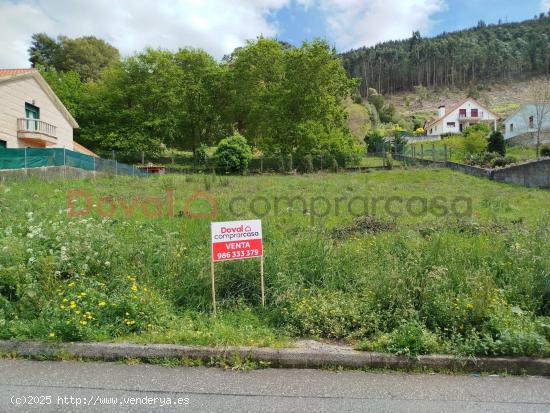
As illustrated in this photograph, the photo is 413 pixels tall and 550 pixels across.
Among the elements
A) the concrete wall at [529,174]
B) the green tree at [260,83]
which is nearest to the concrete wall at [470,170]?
Result: the concrete wall at [529,174]

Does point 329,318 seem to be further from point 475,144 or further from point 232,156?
point 475,144

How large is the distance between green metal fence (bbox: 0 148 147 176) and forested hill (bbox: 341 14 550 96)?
92.3 m

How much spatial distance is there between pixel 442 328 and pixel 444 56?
121 meters

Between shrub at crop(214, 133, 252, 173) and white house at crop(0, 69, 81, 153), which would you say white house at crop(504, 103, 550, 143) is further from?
white house at crop(0, 69, 81, 153)

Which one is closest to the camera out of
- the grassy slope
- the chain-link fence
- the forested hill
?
the chain-link fence

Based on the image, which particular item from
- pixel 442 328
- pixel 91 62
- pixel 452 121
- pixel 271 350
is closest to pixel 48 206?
pixel 271 350

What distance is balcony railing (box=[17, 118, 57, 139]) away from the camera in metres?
23.7

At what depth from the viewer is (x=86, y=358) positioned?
3662 mm

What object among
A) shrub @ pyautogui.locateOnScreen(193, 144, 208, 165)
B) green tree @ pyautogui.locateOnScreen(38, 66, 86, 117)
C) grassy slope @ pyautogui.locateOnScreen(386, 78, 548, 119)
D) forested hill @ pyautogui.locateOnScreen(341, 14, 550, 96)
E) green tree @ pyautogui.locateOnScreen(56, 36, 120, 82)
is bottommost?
shrub @ pyautogui.locateOnScreen(193, 144, 208, 165)

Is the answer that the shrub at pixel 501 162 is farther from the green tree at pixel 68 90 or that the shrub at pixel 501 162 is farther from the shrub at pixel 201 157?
the green tree at pixel 68 90

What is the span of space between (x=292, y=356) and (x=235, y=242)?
156 centimetres

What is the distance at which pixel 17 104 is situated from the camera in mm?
23672

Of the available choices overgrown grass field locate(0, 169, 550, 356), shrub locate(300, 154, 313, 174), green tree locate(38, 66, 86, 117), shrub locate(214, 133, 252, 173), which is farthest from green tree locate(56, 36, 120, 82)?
overgrown grass field locate(0, 169, 550, 356)

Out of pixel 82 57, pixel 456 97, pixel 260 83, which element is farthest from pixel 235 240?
pixel 456 97
